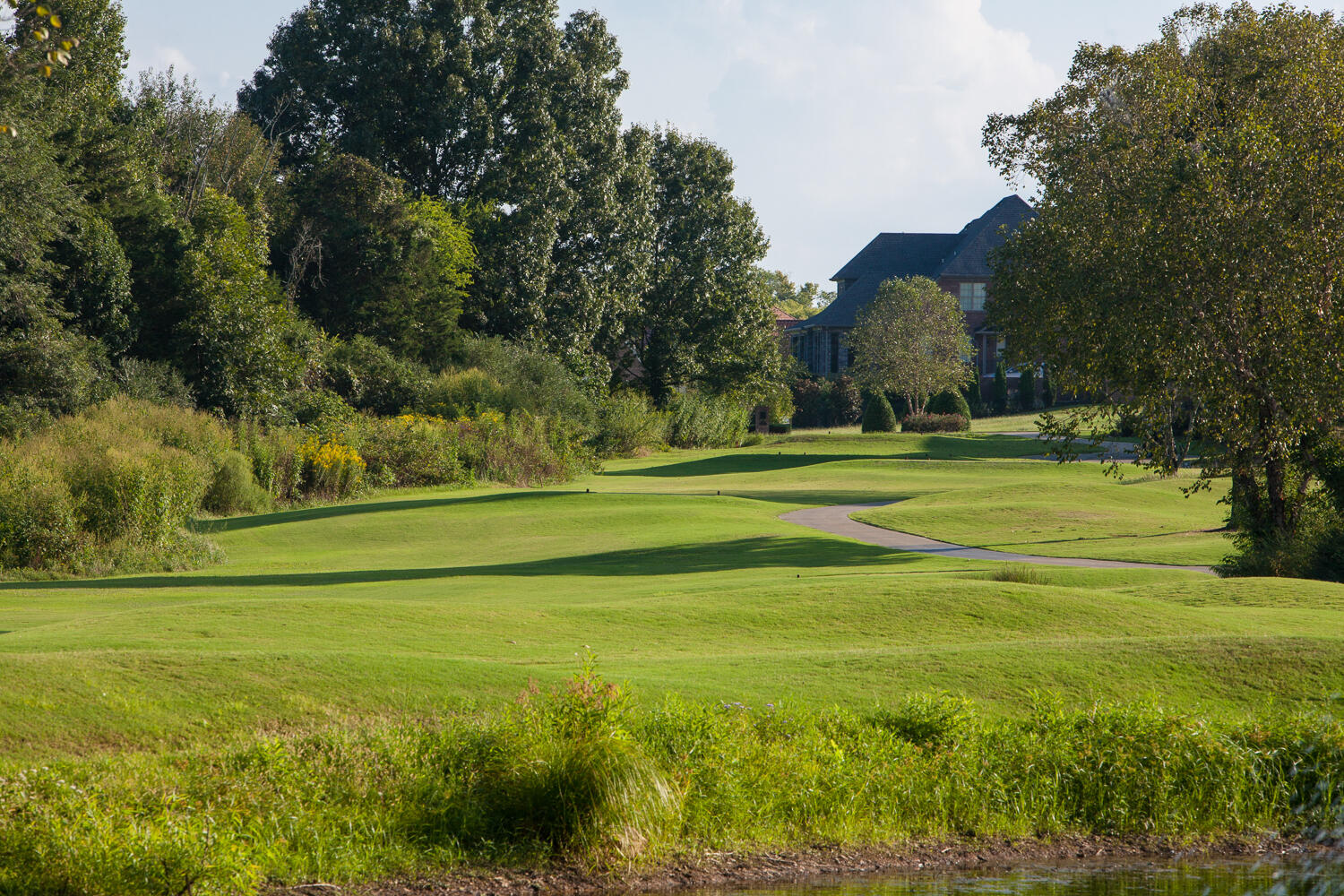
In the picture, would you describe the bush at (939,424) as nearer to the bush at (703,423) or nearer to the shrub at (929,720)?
the bush at (703,423)

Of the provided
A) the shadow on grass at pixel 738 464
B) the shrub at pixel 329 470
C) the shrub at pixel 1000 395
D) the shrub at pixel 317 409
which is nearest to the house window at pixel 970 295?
the shrub at pixel 1000 395

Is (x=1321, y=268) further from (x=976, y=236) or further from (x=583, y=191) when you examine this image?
(x=976, y=236)

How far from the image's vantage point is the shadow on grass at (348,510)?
75.3 ft

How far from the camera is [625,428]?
1938 inches

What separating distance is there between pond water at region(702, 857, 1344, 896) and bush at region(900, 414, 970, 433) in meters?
53.4

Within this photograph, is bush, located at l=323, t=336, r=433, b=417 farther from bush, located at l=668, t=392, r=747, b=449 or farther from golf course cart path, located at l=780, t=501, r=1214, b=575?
bush, located at l=668, t=392, r=747, b=449

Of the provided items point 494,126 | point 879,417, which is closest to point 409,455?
point 494,126

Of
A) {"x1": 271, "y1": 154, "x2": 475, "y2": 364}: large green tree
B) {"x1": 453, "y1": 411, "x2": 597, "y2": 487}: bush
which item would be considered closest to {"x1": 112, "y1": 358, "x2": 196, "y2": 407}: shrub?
{"x1": 453, "y1": 411, "x2": 597, "y2": 487}: bush

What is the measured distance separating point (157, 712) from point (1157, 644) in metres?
8.81

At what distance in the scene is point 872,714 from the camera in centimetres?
910

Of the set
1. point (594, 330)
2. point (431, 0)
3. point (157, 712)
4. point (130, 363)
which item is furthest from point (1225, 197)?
point (431, 0)

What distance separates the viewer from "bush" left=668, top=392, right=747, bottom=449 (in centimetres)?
5619

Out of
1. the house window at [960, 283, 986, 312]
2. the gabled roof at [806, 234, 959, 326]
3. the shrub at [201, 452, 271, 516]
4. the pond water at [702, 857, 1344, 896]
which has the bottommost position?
the pond water at [702, 857, 1344, 896]

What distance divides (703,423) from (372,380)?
21.3m
